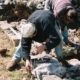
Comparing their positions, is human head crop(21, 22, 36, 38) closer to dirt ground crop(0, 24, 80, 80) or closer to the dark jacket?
the dark jacket

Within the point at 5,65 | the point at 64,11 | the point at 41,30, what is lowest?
the point at 5,65

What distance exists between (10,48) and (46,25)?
259cm

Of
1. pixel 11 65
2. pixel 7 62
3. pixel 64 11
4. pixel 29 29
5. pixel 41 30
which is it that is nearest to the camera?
pixel 29 29

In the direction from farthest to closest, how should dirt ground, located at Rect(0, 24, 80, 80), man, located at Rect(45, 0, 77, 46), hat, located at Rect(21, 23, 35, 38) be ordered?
1. dirt ground, located at Rect(0, 24, 80, 80)
2. man, located at Rect(45, 0, 77, 46)
3. hat, located at Rect(21, 23, 35, 38)

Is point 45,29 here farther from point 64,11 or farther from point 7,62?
point 7,62

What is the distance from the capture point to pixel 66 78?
504 cm

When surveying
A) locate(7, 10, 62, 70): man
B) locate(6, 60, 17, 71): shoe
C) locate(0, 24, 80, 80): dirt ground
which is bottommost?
locate(0, 24, 80, 80): dirt ground

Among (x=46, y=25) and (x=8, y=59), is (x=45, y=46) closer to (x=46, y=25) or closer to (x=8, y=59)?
(x=46, y=25)

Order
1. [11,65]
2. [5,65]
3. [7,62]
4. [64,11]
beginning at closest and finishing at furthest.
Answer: [64,11], [11,65], [5,65], [7,62]

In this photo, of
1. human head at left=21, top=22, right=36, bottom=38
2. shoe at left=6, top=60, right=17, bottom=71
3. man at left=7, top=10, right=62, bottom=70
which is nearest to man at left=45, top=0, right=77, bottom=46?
man at left=7, top=10, right=62, bottom=70

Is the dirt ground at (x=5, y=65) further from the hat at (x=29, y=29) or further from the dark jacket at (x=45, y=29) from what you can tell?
the hat at (x=29, y=29)

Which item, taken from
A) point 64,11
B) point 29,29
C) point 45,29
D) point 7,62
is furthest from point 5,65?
point 64,11

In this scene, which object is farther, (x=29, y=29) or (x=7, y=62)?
(x=7, y=62)

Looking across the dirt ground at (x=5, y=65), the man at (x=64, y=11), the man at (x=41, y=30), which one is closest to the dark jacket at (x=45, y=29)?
the man at (x=41, y=30)
